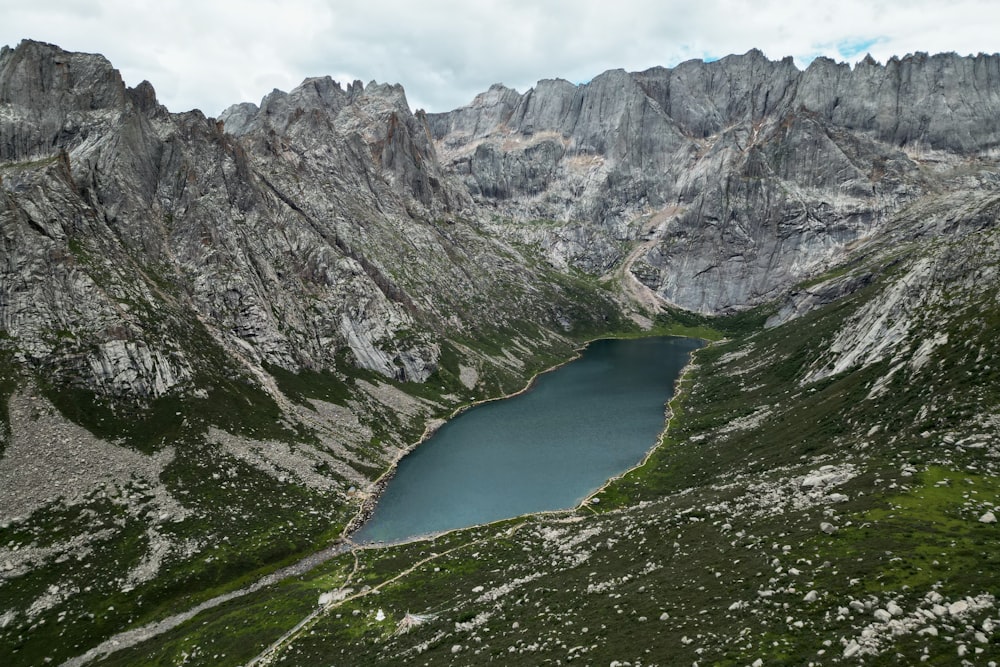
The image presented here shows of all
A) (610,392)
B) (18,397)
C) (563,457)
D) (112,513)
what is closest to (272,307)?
(18,397)

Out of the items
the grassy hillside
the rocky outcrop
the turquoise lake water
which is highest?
the rocky outcrop

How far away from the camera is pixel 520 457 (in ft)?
385

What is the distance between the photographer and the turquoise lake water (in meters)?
91.2

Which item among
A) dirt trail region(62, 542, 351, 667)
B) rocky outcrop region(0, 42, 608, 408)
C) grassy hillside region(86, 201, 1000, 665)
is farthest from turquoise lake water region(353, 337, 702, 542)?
rocky outcrop region(0, 42, 608, 408)

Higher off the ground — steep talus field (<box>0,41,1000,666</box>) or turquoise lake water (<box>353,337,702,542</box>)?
steep talus field (<box>0,41,1000,666</box>)

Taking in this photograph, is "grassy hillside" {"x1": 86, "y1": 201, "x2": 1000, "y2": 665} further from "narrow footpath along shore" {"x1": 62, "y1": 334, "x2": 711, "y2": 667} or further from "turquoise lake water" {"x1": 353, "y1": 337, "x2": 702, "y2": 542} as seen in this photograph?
"turquoise lake water" {"x1": 353, "y1": 337, "x2": 702, "y2": 542}

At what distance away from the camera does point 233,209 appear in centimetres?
14825

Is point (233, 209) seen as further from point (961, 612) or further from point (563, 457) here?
Answer: point (961, 612)

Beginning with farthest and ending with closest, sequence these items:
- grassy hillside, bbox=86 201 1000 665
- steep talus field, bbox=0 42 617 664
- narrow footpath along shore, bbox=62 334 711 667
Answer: steep talus field, bbox=0 42 617 664 < narrow footpath along shore, bbox=62 334 711 667 < grassy hillside, bbox=86 201 1000 665

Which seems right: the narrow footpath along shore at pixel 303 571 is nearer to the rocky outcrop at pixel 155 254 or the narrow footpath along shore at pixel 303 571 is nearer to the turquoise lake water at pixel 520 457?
the turquoise lake water at pixel 520 457

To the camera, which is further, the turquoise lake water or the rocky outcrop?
the rocky outcrop

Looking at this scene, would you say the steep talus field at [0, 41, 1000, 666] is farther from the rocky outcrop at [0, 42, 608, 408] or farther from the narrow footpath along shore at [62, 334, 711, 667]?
the rocky outcrop at [0, 42, 608, 408]

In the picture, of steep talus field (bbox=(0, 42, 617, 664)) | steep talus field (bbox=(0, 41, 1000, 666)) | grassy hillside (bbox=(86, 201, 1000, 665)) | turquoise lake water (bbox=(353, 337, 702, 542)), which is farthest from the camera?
turquoise lake water (bbox=(353, 337, 702, 542))

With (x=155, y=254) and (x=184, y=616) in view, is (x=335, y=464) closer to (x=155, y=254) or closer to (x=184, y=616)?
(x=184, y=616)
